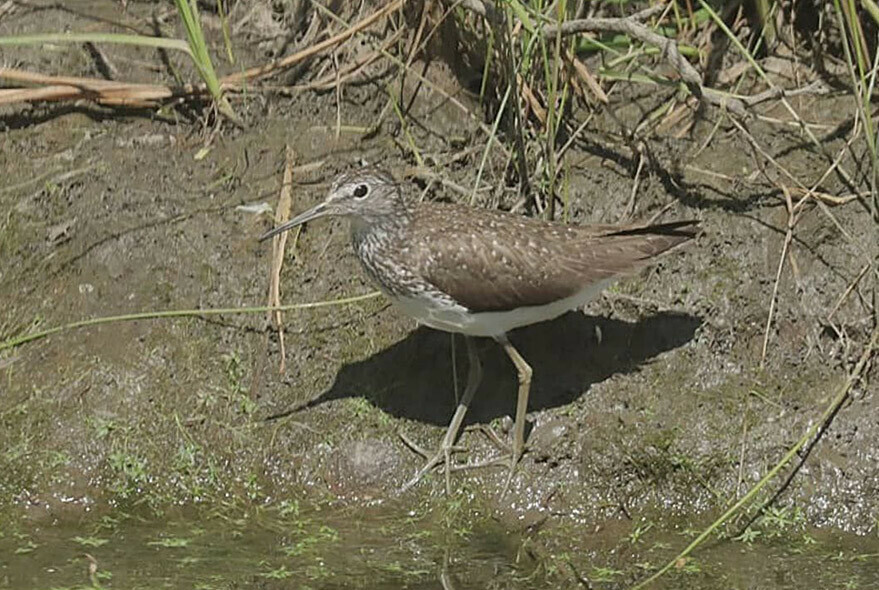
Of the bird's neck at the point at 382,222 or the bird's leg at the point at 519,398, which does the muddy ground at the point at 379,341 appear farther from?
the bird's neck at the point at 382,222

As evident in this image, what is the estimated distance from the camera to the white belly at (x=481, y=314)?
6898 millimetres

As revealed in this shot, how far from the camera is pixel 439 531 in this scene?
6930 millimetres

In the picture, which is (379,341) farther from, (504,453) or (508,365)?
(504,453)

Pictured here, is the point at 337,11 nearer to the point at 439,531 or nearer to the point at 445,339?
the point at 445,339

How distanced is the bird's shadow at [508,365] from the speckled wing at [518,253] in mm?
503

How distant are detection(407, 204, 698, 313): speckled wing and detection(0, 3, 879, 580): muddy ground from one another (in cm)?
47

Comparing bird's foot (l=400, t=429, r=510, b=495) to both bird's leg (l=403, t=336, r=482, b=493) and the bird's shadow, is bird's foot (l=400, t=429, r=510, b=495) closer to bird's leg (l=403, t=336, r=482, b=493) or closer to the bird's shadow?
bird's leg (l=403, t=336, r=482, b=493)

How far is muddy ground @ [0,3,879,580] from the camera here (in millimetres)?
7090

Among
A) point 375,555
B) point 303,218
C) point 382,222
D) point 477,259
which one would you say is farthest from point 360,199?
point 375,555

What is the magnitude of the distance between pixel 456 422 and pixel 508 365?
1.54 feet

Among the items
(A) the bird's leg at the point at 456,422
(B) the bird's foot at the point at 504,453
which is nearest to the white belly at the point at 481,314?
(A) the bird's leg at the point at 456,422

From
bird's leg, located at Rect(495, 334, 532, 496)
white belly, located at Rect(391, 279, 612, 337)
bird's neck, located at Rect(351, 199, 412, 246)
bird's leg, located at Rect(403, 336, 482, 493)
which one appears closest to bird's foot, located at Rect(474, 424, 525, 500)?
bird's leg, located at Rect(495, 334, 532, 496)

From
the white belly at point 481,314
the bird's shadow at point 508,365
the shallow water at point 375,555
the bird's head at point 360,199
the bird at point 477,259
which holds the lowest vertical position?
the shallow water at point 375,555

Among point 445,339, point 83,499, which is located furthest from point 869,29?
point 83,499
